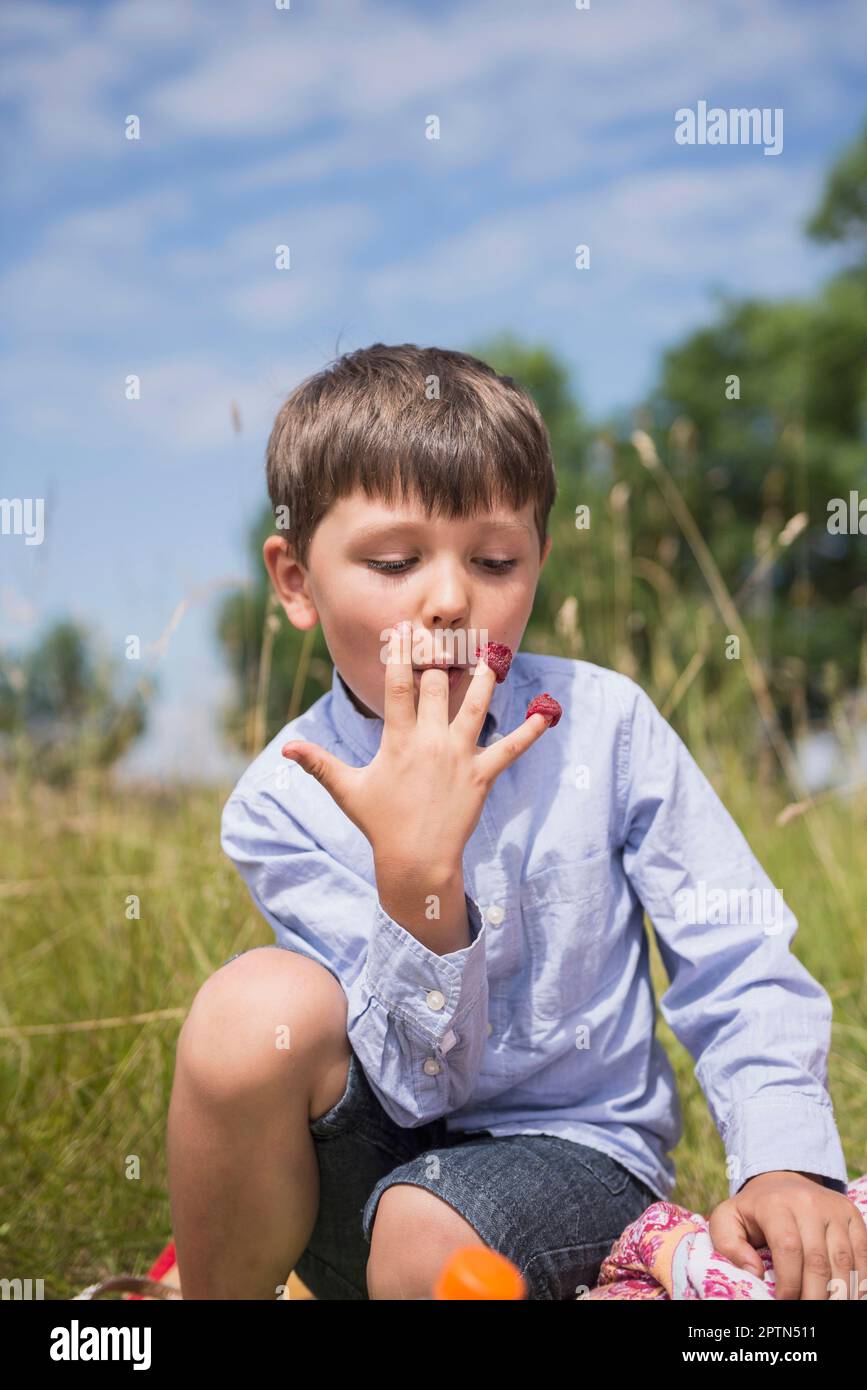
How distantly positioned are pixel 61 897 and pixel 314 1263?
1048 millimetres

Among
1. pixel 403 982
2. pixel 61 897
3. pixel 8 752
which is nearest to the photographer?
pixel 403 982

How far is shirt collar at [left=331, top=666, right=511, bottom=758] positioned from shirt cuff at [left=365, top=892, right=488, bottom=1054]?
0.29 m

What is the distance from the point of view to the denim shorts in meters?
1.12

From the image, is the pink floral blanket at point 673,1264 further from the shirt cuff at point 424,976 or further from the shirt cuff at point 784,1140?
the shirt cuff at point 424,976

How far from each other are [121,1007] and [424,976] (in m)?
0.88

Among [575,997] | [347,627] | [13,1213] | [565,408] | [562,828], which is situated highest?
[565,408]

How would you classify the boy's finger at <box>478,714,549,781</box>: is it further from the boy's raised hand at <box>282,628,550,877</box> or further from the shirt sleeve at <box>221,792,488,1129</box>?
the shirt sleeve at <box>221,792,488,1129</box>

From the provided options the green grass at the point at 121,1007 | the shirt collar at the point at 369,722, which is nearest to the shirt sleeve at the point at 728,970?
the shirt collar at the point at 369,722

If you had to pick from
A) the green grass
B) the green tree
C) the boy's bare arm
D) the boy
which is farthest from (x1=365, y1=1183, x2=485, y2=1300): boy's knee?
the green tree

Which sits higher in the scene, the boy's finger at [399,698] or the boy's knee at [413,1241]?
the boy's finger at [399,698]

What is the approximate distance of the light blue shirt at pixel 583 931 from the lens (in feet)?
3.81

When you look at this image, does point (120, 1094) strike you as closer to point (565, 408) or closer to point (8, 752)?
point (8, 752)
